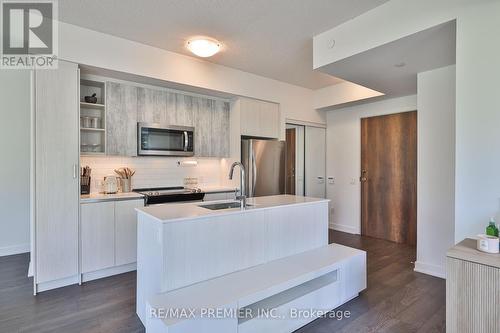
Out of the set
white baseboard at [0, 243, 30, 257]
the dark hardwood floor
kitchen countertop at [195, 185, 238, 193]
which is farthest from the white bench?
white baseboard at [0, 243, 30, 257]

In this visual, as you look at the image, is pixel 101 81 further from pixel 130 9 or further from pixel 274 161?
pixel 274 161

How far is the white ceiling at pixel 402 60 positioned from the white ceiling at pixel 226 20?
16.8 inches

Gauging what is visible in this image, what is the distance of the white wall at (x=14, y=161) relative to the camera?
13.2ft

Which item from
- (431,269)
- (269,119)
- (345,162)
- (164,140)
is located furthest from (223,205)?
(345,162)

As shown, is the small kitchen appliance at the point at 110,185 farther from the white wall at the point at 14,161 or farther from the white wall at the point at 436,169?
the white wall at the point at 436,169

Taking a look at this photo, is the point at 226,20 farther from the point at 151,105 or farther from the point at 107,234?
the point at 107,234

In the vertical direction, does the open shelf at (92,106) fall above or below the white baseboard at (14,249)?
above

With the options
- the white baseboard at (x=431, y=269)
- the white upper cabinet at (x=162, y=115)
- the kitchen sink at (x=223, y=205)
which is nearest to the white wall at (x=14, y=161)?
the white upper cabinet at (x=162, y=115)

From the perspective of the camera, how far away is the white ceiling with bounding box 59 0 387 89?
2.58 m

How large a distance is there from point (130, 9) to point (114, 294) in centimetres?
286

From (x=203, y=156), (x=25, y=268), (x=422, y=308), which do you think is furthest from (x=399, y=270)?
(x=25, y=268)

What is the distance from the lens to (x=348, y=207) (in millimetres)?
5402

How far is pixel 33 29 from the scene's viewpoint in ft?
9.58

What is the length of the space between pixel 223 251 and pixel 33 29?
121 inches
